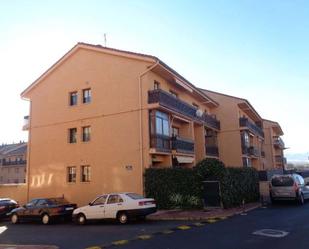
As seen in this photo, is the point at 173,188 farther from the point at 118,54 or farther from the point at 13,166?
the point at 13,166

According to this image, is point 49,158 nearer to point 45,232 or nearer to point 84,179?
point 84,179

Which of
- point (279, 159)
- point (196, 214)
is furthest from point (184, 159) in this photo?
point (279, 159)

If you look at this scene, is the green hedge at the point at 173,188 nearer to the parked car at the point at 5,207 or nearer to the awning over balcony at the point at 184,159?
the awning over balcony at the point at 184,159

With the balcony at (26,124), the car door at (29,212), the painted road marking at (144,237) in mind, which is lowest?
the painted road marking at (144,237)

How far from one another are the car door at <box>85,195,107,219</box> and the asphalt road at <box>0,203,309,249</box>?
81.1 inches

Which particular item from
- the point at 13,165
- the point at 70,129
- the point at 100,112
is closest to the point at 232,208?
the point at 100,112

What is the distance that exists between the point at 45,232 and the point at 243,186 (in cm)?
1307

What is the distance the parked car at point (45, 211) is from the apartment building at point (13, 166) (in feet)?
131

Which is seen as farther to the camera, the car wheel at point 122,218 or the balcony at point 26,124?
the balcony at point 26,124

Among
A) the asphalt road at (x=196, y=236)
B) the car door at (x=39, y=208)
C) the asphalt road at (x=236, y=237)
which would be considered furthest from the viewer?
the car door at (x=39, y=208)

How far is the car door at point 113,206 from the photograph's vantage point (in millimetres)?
15953

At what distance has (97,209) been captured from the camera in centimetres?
1647

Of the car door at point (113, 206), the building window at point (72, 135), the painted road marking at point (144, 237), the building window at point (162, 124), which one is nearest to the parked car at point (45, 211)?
the car door at point (113, 206)

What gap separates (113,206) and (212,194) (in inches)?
→ 237
